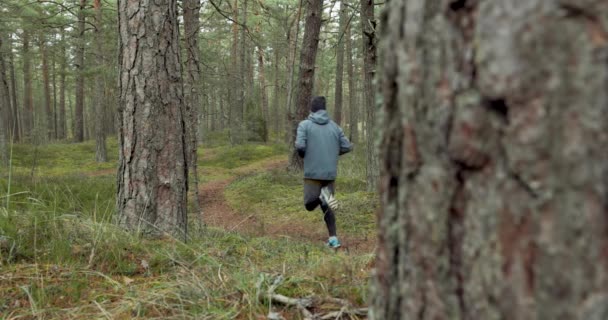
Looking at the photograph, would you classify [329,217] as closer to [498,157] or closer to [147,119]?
[147,119]

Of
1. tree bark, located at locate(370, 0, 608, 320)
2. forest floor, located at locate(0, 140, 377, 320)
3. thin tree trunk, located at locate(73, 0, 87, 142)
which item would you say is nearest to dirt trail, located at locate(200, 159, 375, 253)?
forest floor, located at locate(0, 140, 377, 320)

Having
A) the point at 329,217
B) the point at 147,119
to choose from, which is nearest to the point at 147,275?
the point at 147,119

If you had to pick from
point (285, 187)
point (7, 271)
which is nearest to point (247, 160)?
point (285, 187)

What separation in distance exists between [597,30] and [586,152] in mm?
190

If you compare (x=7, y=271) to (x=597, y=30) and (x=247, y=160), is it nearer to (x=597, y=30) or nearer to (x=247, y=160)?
(x=597, y=30)

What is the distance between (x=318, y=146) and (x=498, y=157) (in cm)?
551

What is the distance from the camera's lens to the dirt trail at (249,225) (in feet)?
21.7

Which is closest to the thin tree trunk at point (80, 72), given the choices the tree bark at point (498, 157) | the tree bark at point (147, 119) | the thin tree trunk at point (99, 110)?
the thin tree trunk at point (99, 110)

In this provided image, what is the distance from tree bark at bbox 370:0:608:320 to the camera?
0.69 metres

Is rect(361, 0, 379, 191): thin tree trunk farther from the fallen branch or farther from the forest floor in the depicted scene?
the fallen branch

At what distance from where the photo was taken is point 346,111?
2093 inches

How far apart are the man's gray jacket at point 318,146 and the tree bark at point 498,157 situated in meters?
5.22

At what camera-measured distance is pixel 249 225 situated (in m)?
8.46

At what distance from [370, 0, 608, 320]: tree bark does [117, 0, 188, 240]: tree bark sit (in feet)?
11.4
